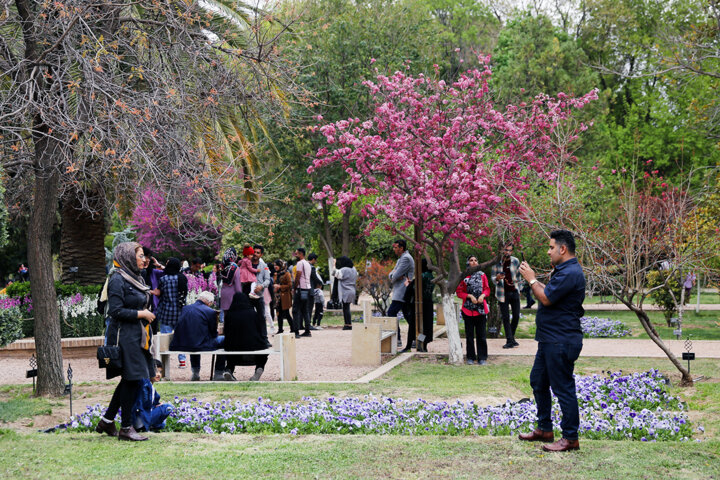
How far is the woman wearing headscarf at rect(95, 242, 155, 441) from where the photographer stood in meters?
6.45

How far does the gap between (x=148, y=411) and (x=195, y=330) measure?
12.2 feet

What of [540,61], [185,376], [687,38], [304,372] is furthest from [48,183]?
[540,61]

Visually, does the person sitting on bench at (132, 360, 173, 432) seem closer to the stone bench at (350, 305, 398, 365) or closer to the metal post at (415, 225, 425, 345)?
the stone bench at (350, 305, 398, 365)

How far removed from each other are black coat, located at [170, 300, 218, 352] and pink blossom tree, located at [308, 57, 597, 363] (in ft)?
9.40

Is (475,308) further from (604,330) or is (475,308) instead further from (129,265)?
(604,330)

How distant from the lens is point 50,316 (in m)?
9.69

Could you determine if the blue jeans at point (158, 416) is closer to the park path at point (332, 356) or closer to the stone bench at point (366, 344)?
the park path at point (332, 356)

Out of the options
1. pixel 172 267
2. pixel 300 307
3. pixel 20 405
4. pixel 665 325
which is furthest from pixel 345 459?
pixel 665 325

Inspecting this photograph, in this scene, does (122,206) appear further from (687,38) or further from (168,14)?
(687,38)

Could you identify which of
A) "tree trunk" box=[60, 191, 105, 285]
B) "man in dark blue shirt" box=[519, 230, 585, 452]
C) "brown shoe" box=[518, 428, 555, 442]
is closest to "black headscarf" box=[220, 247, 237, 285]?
"tree trunk" box=[60, 191, 105, 285]

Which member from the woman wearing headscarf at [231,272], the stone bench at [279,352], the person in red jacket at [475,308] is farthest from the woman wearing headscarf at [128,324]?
the person in red jacket at [475,308]

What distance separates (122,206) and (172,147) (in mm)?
8195

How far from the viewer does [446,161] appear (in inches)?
497

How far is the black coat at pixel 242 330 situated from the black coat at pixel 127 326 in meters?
3.93
